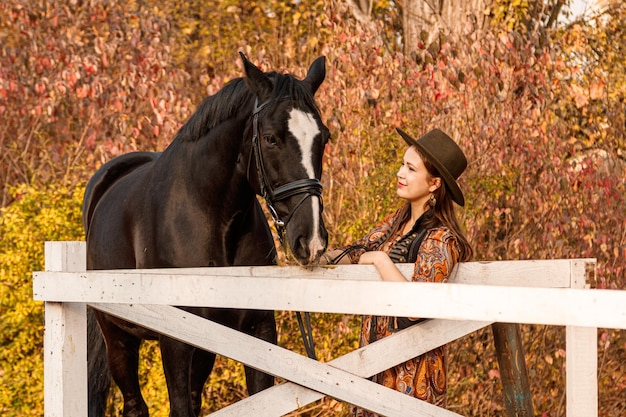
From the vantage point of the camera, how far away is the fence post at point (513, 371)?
3637 millimetres

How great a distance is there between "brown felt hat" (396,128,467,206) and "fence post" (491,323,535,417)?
537 millimetres

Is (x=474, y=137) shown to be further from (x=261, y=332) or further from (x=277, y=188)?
(x=277, y=188)

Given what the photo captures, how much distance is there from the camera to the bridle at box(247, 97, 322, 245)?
3.84 m

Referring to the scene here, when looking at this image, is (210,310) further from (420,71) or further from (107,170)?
(420,71)

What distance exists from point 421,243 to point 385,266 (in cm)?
19

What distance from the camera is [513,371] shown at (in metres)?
3.64

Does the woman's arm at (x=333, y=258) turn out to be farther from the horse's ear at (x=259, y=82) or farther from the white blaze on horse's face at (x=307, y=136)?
the horse's ear at (x=259, y=82)

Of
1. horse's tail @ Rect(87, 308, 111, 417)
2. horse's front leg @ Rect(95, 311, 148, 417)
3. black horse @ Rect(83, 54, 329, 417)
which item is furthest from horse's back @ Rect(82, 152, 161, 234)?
black horse @ Rect(83, 54, 329, 417)

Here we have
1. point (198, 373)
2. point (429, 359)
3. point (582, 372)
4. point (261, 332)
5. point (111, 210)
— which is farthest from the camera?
point (111, 210)

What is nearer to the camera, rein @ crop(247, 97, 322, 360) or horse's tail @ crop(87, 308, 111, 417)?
rein @ crop(247, 97, 322, 360)

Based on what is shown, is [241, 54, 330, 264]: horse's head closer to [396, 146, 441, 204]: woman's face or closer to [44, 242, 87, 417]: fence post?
[396, 146, 441, 204]: woman's face

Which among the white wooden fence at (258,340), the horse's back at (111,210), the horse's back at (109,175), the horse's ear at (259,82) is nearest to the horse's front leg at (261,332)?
the horse's back at (111,210)

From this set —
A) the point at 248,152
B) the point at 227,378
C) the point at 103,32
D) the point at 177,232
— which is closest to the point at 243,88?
the point at 248,152

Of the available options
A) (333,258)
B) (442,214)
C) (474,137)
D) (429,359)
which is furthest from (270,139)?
(474,137)
